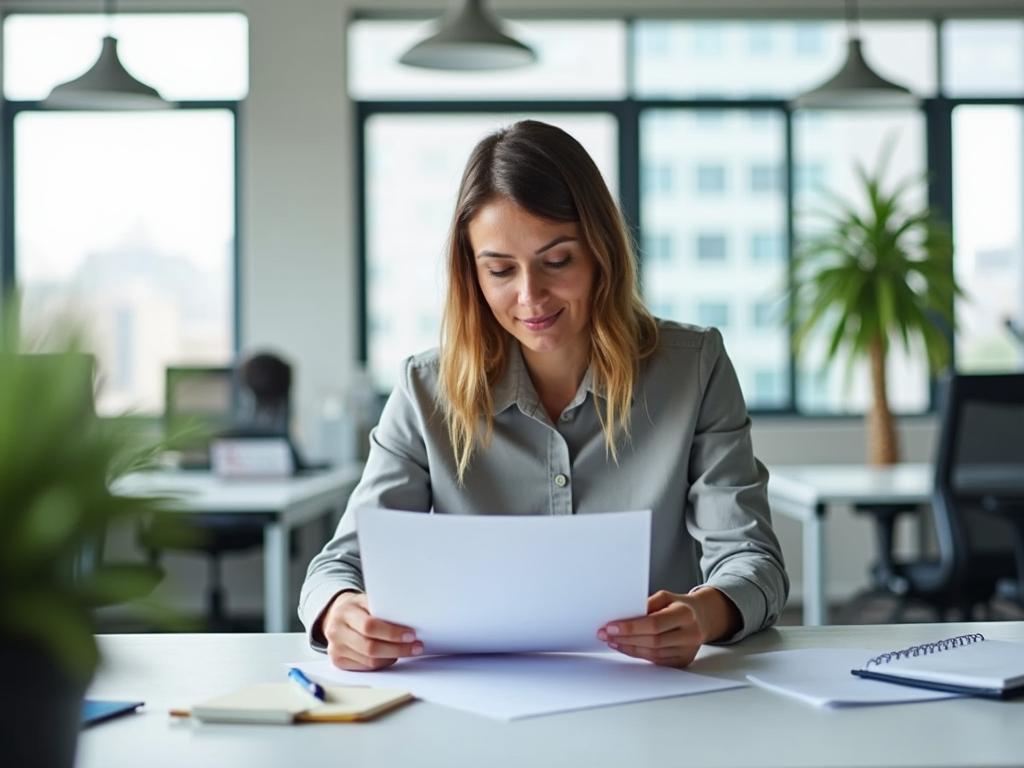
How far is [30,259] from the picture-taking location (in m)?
5.90

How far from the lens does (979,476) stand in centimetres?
365

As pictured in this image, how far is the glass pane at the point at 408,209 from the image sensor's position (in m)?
5.94

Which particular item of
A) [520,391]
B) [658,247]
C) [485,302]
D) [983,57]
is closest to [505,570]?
[520,391]

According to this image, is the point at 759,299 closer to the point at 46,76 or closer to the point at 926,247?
the point at 926,247

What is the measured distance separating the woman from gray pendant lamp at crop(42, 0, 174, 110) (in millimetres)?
2652

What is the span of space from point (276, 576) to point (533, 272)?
6.94ft

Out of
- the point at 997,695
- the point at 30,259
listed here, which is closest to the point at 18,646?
the point at 997,695

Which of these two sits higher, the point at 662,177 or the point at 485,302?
the point at 662,177

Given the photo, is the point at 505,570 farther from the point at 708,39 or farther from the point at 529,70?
the point at 708,39

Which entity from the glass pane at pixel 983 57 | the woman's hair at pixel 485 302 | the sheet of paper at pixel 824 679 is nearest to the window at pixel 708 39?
the glass pane at pixel 983 57

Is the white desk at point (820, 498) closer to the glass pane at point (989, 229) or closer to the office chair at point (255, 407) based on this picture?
the office chair at point (255, 407)

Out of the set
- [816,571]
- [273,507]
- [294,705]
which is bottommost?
[816,571]

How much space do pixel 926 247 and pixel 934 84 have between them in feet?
5.38

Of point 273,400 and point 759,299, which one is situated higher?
point 759,299
